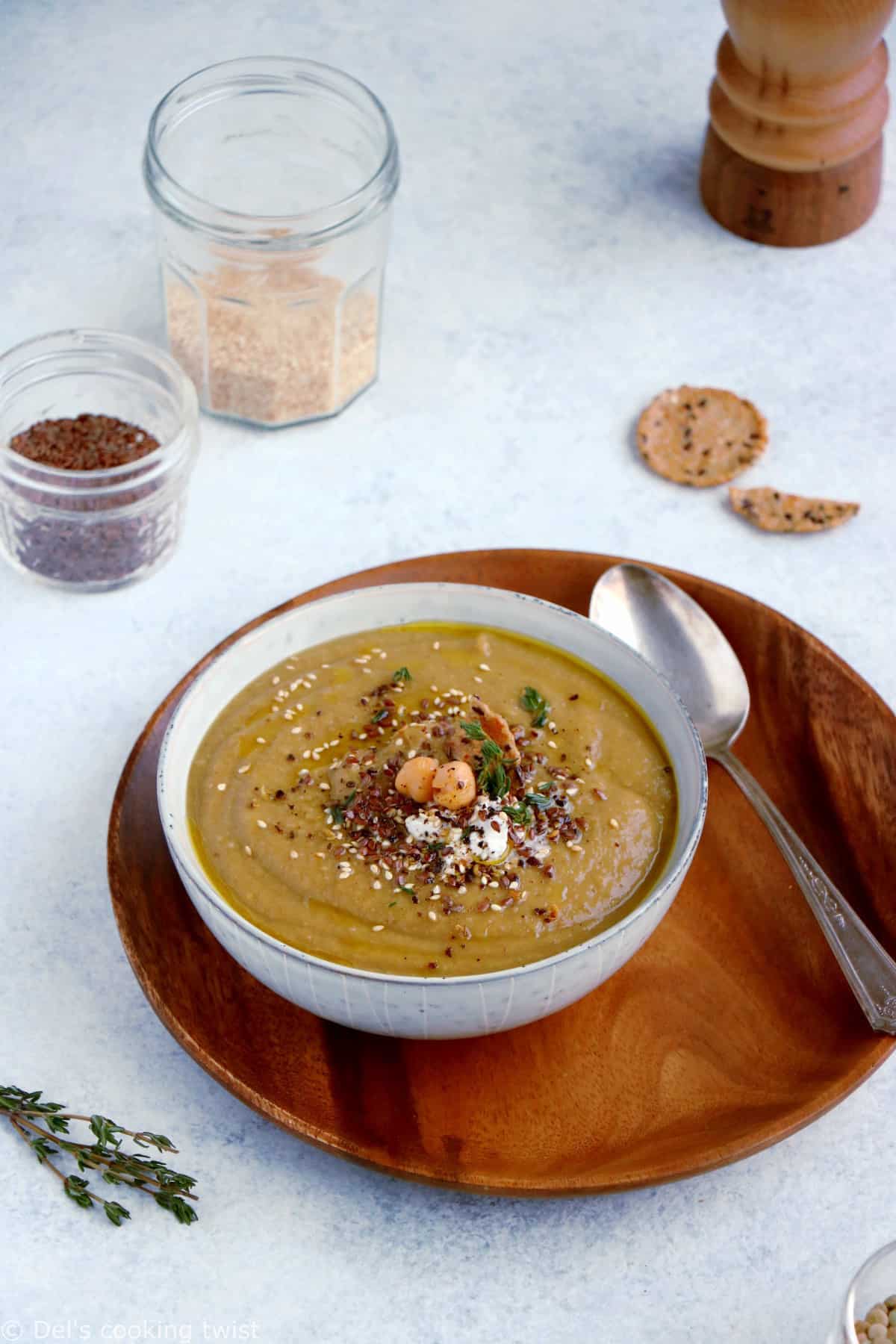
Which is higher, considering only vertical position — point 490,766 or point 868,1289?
point 490,766

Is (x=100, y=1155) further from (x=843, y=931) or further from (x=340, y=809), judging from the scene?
(x=843, y=931)

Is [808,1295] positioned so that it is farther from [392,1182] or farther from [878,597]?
[878,597]

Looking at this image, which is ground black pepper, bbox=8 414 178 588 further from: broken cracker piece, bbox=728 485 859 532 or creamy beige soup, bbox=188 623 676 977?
broken cracker piece, bbox=728 485 859 532

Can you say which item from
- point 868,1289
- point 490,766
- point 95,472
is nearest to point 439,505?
point 95,472

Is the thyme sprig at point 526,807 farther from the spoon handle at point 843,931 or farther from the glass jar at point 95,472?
the glass jar at point 95,472

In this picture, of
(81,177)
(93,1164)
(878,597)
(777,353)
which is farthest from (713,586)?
(81,177)

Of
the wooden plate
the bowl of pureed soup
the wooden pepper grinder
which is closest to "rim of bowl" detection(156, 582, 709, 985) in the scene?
the bowl of pureed soup
